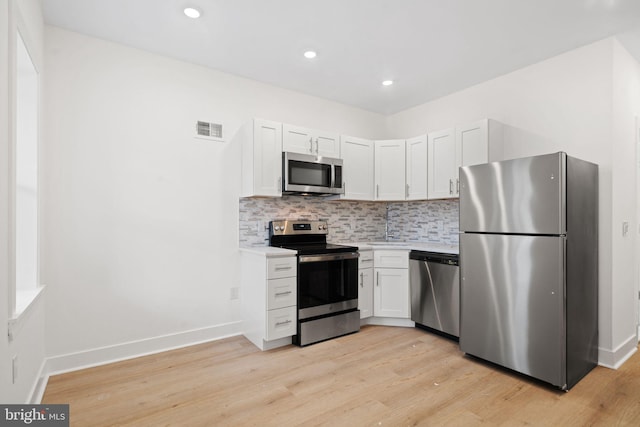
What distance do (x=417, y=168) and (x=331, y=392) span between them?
2632mm

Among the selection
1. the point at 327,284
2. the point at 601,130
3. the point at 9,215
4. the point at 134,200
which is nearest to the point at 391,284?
the point at 327,284

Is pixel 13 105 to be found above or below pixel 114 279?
above

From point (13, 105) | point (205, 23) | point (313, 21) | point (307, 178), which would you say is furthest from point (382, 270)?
point (13, 105)

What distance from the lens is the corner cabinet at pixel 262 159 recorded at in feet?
10.6

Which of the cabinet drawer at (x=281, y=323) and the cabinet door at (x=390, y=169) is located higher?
the cabinet door at (x=390, y=169)

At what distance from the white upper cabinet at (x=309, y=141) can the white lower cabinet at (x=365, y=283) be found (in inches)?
47.4

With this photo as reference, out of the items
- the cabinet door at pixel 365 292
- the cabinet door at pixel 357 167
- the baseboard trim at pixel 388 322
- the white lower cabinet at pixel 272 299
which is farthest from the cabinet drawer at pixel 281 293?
the cabinet door at pixel 357 167

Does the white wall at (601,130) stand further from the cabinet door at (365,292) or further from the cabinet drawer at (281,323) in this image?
the cabinet drawer at (281,323)

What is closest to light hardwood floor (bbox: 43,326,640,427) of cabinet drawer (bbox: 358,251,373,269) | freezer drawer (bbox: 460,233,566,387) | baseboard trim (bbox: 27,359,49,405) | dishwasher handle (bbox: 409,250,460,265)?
baseboard trim (bbox: 27,359,49,405)

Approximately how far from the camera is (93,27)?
2590 millimetres

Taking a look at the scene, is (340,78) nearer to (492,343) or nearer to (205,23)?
(205,23)

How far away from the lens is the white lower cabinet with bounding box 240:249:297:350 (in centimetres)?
299

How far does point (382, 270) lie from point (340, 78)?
2147mm

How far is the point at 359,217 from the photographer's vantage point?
4.43m
